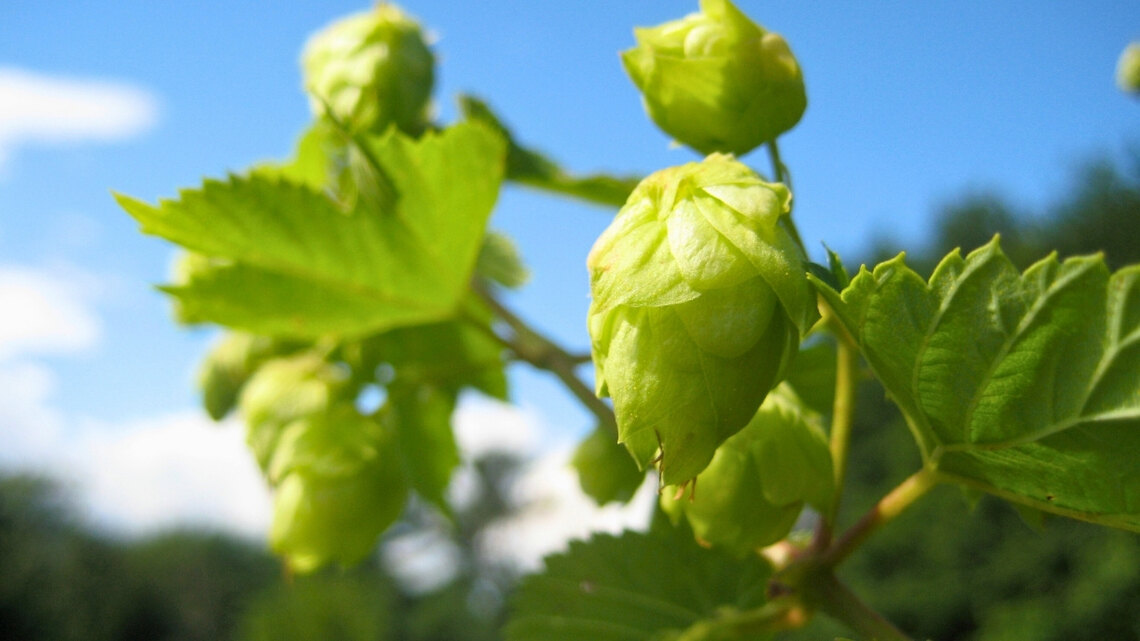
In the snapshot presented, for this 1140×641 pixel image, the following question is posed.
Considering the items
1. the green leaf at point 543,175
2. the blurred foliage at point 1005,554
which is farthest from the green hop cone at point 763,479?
the blurred foliage at point 1005,554

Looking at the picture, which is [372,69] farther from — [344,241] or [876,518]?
[876,518]

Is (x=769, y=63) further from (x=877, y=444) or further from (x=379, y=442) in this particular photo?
(x=877, y=444)

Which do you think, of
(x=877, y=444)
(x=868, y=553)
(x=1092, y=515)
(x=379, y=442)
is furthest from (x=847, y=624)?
(x=877, y=444)

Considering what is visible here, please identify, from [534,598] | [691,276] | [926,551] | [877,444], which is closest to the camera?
[691,276]

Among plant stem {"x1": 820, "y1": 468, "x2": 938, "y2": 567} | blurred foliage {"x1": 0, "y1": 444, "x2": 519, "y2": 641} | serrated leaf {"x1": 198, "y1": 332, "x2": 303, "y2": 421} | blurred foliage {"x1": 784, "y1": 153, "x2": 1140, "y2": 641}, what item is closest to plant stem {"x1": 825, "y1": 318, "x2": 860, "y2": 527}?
plant stem {"x1": 820, "y1": 468, "x2": 938, "y2": 567}

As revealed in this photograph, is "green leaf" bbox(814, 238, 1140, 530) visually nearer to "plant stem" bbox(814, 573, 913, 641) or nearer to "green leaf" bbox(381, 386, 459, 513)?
"plant stem" bbox(814, 573, 913, 641)

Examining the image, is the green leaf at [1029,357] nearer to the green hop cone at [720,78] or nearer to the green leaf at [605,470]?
the green hop cone at [720,78]

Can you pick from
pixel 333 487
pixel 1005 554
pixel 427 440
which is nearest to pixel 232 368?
pixel 427 440
